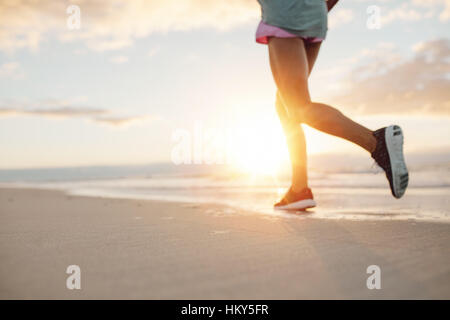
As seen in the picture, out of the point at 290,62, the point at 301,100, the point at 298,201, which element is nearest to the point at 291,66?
the point at 290,62

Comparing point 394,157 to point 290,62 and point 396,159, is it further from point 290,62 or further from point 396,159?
point 290,62

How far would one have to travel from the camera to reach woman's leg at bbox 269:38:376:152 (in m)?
2.71

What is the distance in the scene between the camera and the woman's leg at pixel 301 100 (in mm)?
2715

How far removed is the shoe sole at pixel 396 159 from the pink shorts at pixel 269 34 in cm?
87

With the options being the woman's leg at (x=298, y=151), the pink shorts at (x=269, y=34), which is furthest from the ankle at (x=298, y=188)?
the pink shorts at (x=269, y=34)

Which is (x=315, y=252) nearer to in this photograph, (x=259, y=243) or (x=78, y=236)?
(x=259, y=243)

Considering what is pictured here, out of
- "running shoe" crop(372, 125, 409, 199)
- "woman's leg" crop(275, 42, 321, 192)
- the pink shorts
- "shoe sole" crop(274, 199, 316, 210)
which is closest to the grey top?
the pink shorts

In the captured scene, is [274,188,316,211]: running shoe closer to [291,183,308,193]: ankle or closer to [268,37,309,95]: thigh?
[291,183,308,193]: ankle

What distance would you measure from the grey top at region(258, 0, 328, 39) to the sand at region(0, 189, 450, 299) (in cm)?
128

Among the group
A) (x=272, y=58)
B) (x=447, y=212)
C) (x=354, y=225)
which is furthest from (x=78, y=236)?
(x=447, y=212)

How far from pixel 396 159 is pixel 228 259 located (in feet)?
4.79

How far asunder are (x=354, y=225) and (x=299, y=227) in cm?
33
